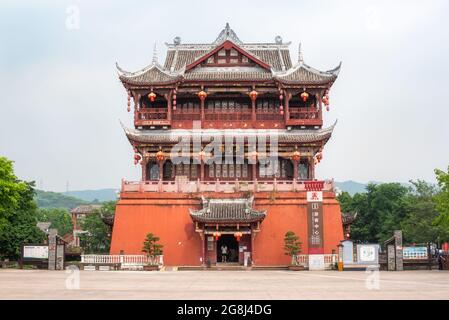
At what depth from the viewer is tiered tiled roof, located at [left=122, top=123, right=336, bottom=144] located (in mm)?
42781

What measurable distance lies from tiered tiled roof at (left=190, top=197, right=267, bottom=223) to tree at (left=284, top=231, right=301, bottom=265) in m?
2.01

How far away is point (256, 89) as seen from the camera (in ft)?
147

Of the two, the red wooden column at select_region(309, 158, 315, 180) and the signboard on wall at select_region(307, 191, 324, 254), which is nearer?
the signboard on wall at select_region(307, 191, 324, 254)

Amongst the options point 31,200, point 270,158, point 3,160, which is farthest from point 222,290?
point 31,200

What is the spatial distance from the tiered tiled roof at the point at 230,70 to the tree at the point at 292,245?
11.9m

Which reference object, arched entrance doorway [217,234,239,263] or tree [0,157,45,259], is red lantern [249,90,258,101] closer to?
arched entrance doorway [217,234,239,263]

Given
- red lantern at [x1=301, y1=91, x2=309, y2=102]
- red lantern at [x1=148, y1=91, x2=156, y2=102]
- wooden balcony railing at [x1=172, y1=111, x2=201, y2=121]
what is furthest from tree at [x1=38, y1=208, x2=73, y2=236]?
red lantern at [x1=301, y1=91, x2=309, y2=102]

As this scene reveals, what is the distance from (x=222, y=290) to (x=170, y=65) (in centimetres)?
3192

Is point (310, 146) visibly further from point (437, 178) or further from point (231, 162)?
point (437, 178)

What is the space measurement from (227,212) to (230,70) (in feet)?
41.7

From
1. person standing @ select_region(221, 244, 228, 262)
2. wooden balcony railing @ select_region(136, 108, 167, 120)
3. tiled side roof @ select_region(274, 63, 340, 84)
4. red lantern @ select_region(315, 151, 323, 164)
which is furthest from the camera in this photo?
wooden balcony railing @ select_region(136, 108, 167, 120)

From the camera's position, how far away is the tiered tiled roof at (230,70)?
43.7 m

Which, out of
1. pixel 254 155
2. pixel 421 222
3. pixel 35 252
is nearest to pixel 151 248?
pixel 35 252

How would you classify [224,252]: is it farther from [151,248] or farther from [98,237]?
[98,237]
